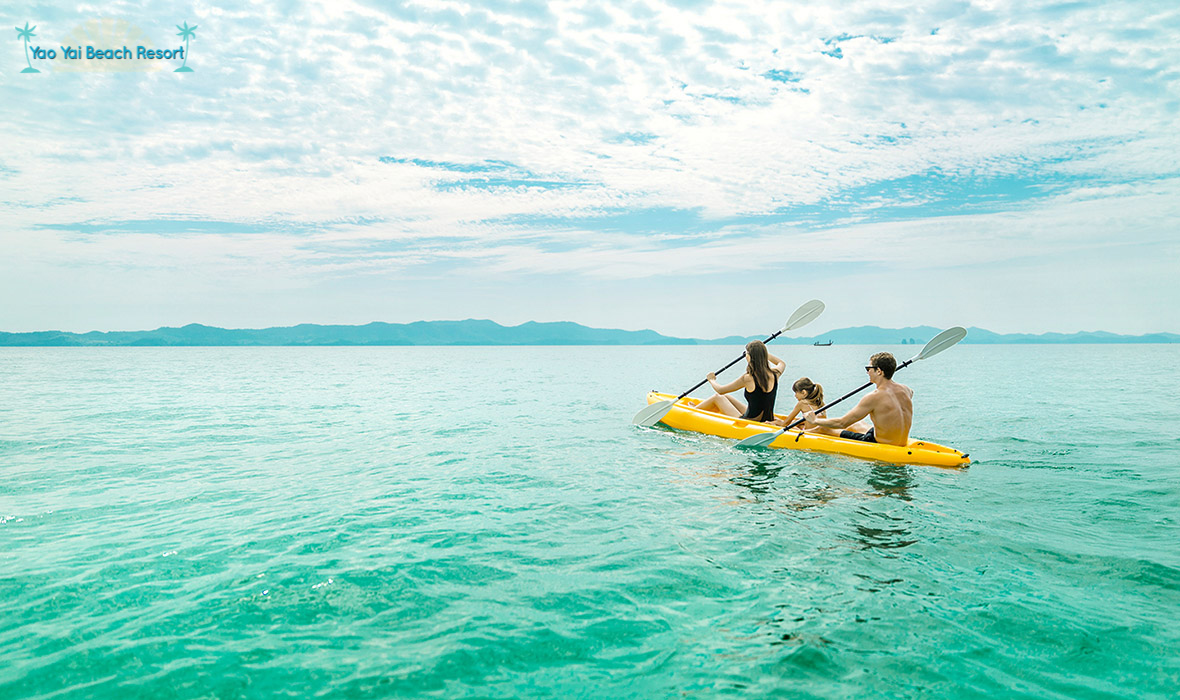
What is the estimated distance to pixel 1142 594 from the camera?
16.1ft

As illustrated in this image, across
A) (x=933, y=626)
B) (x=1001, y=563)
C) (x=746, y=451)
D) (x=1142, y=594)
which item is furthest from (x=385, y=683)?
(x=746, y=451)

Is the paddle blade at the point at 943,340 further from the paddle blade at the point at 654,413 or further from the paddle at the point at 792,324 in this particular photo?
the paddle blade at the point at 654,413

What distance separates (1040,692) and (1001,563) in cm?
229

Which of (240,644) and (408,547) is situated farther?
(408,547)

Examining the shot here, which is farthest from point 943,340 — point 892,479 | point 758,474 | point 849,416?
point 758,474

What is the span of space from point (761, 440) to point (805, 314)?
13.7ft

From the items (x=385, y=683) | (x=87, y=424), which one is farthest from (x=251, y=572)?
(x=87, y=424)

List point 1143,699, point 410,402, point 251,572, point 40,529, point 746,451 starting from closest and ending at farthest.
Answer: point 1143,699, point 251,572, point 40,529, point 746,451, point 410,402

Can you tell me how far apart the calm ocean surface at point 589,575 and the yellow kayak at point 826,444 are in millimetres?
232

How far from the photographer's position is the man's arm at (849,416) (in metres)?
9.51

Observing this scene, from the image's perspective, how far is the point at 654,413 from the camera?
14375mm

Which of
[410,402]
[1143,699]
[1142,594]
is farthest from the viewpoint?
[410,402]

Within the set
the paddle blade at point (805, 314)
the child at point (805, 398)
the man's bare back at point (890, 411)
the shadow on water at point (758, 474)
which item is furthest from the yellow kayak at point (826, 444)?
the paddle blade at point (805, 314)

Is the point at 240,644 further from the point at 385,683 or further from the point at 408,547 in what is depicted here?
the point at 408,547
